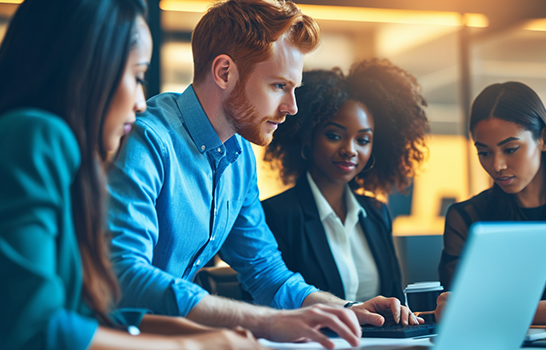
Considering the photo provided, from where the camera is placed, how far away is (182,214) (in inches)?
52.2

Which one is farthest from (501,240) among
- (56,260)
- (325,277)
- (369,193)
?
(369,193)

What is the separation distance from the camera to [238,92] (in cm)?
145

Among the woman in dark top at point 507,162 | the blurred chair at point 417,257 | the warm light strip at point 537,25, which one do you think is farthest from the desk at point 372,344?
the warm light strip at point 537,25

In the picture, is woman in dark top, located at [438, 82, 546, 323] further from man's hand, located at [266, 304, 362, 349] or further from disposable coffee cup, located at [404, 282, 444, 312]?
man's hand, located at [266, 304, 362, 349]

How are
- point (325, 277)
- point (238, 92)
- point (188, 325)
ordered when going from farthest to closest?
Answer: 1. point (325, 277)
2. point (238, 92)
3. point (188, 325)

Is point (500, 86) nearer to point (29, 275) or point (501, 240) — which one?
point (501, 240)

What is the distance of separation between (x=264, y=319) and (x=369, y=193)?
60.2 inches

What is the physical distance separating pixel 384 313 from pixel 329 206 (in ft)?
2.71

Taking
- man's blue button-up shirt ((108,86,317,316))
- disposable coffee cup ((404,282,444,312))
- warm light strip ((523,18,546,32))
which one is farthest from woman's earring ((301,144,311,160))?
warm light strip ((523,18,546,32))

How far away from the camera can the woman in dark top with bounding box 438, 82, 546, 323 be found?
1.86 m

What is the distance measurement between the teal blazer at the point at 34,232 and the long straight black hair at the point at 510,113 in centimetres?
170

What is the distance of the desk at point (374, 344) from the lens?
0.89 metres

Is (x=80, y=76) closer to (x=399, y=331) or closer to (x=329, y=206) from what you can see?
(x=399, y=331)

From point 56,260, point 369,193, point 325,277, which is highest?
point 56,260
